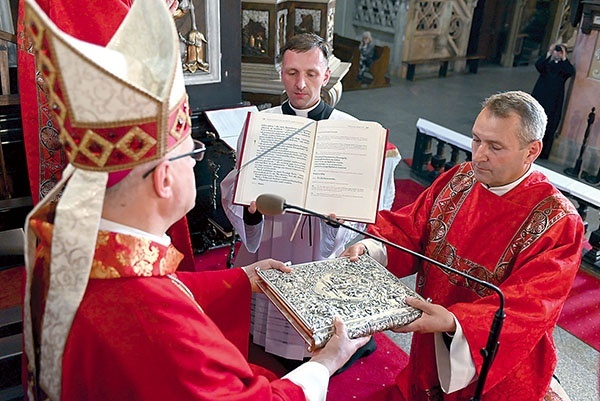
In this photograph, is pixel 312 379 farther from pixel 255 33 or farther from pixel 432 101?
pixel 432 101

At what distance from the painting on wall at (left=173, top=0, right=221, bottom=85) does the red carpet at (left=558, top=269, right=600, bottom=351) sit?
10.7ft

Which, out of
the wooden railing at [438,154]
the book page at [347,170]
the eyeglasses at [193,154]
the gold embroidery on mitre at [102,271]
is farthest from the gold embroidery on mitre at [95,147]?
the wooden railing at [438,154]

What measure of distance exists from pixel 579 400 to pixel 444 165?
380cm

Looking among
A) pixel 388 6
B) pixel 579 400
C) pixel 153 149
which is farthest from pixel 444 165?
pixel 388 6

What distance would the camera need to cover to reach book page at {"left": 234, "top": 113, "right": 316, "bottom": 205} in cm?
241

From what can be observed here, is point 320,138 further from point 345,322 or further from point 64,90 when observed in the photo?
point 64,90

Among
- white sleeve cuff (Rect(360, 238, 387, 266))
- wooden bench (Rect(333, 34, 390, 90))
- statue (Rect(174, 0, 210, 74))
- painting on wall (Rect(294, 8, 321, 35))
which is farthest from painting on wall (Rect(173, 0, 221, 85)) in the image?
wooden bench (Rect(333, 34, 390, 90))

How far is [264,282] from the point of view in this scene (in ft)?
6.37

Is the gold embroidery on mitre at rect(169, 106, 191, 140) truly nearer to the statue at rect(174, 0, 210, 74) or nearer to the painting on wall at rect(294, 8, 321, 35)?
the statue at rect(174, 0, 210, 74)

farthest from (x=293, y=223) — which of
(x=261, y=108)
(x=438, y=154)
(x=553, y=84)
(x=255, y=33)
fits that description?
(x=553, y=84)

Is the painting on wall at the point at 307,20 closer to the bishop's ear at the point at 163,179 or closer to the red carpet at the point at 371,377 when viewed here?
the red carpet at the point at 371,377

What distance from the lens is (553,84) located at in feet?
23.8

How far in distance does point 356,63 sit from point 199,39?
7.19 meters

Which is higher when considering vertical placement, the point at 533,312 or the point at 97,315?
the point at 97,315
